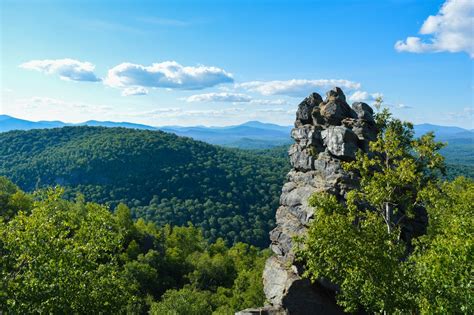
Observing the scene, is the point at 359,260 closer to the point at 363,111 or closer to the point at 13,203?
the point at 363,111

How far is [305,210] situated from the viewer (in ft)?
129

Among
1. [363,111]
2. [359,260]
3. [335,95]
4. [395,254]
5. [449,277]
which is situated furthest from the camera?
[335,95]

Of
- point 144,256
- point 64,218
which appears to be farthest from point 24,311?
point 144,256

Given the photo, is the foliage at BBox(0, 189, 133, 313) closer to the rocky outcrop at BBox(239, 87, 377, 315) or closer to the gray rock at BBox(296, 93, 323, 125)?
the rocky outcrop at BBox(239, 87, 377, 315)

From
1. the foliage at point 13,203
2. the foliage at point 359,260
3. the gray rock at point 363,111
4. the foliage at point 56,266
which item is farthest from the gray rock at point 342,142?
the foliage at point 13,203

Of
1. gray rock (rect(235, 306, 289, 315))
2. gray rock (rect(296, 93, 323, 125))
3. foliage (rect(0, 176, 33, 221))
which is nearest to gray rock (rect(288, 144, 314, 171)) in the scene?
gray rock (rect(296, 93, 323, 125))

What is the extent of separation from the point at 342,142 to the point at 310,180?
5.30m

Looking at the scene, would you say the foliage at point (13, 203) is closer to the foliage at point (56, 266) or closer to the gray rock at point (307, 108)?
the gray rock at point (307, 108)

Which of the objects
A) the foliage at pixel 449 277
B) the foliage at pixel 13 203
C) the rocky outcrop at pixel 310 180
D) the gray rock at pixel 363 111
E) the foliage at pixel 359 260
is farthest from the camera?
the foliage at pixel 13 203

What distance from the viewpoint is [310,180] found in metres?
42.0

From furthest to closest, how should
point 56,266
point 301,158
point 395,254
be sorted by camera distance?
point 301,158
point 395,254
point 56,266

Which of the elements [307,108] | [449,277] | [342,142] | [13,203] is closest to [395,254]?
[449,277]

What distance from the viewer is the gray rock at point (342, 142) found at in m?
39.4

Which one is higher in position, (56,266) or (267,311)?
(56,266)
